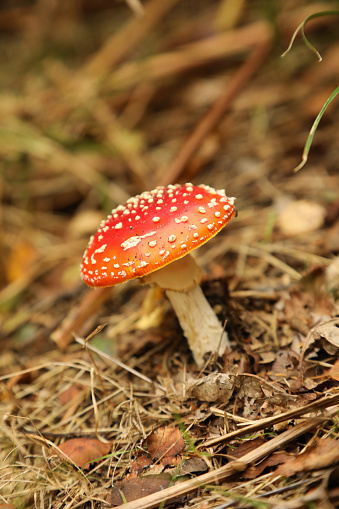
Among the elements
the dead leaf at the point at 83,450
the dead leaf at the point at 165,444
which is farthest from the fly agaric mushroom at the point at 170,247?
the dead leaf at the point at 83,450

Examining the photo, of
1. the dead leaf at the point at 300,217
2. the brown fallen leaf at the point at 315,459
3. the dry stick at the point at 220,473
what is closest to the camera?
the brown fallen leaf at the point at 315,459

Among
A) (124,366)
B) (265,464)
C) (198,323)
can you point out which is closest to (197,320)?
(198,323)

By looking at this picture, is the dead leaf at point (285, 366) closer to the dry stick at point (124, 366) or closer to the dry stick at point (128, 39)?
the dry stick at point (124, 366)

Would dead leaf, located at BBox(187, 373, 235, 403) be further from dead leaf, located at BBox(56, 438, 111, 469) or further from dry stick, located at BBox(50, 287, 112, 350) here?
dry stick, located at BBox(50, 287, 112, 350)

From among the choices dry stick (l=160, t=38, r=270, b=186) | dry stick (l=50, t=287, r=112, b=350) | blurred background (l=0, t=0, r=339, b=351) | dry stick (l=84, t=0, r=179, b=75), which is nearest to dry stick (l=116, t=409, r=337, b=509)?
blurred background (l=0, t=0, r=339, b=351)

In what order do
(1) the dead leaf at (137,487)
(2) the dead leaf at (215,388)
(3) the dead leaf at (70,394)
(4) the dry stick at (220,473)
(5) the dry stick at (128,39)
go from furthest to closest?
(5) the dry stick at (128,39) → (3) the dead leaf at (70,394) → (2) the dead leaf at (215,388) → (1) the dead leaf at (137,487) → (4) the dry stick at (220,473)

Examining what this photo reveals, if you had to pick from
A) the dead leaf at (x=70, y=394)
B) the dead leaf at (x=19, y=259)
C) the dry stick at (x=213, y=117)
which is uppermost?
the dry stick at (x=213, y=117)
